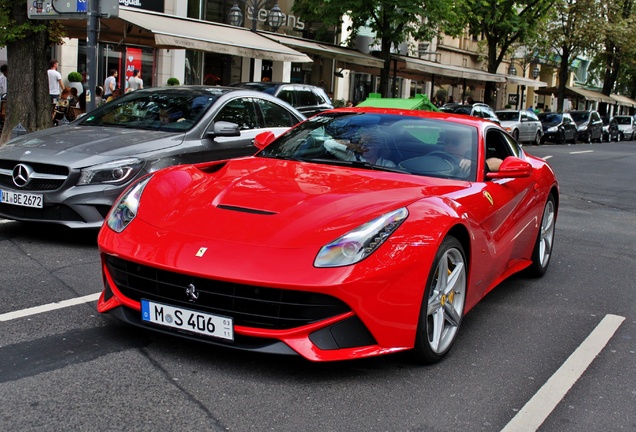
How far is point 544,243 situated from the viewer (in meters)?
6.58

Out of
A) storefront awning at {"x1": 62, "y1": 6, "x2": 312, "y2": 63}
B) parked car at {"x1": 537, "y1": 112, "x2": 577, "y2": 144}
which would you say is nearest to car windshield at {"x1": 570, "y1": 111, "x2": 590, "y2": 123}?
parked car at {"x1": 537, "y1": 112, "x2": 577, "y2": 144}

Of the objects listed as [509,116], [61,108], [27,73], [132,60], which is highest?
[132,60]

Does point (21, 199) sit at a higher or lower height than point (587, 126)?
higher

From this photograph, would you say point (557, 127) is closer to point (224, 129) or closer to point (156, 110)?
point (156, 110)

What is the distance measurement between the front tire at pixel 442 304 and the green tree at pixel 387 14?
22.5 m

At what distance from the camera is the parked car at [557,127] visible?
115ft

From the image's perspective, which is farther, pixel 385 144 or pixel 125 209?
pixel 385 144

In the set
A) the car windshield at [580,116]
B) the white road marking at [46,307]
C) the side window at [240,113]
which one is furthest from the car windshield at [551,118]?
the white road marking at [46,307]

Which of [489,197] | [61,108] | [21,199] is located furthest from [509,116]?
[489,197]

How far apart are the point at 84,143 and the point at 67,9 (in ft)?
16.2

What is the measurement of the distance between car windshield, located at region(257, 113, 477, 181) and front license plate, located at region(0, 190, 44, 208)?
7.06ft

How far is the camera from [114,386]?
11.6ft

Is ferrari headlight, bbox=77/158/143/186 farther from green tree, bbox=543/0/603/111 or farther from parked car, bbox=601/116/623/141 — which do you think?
parked car, bbox=601/116/623/141

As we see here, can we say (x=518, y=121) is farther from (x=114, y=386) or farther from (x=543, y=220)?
(x=114, y=386)
